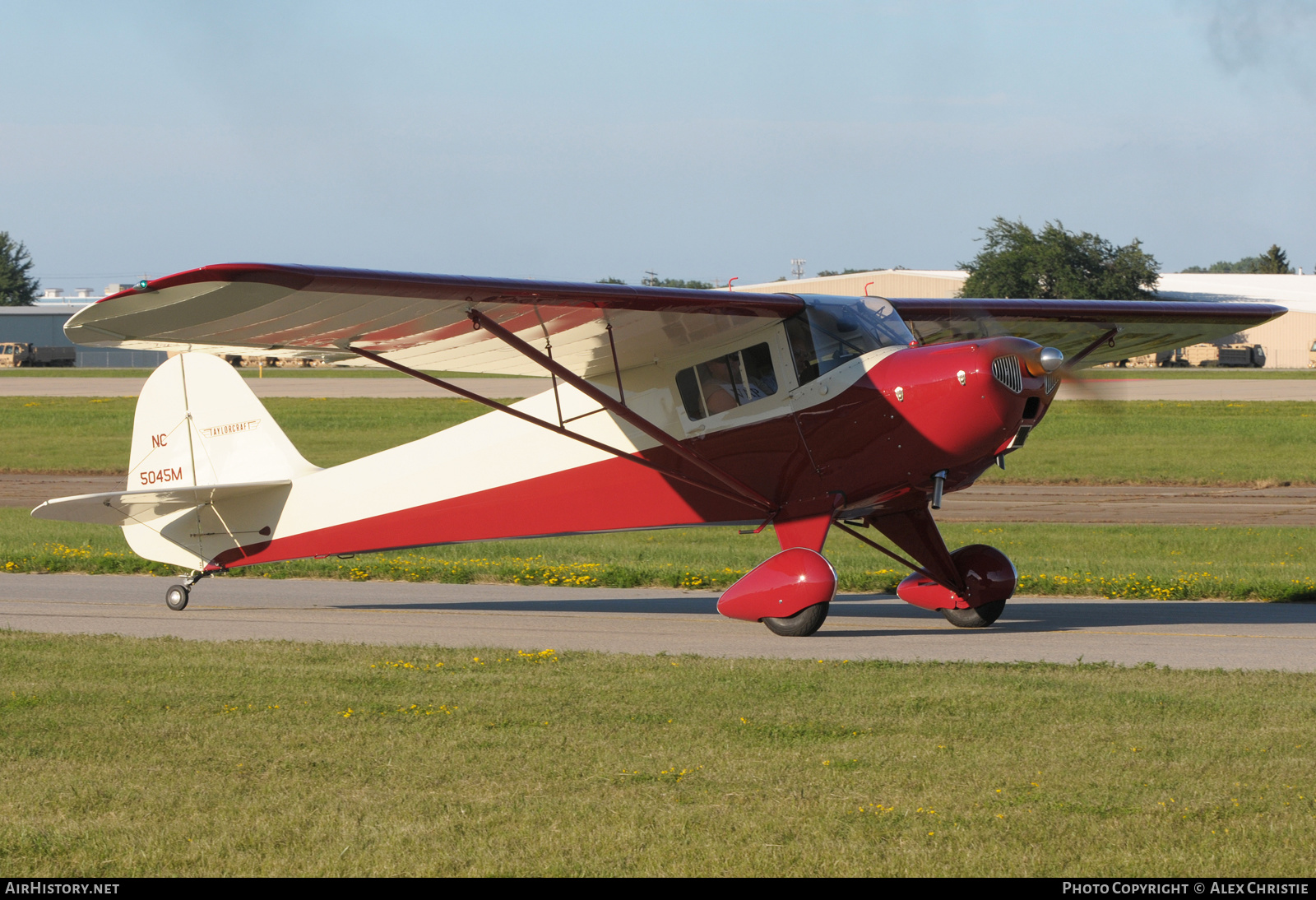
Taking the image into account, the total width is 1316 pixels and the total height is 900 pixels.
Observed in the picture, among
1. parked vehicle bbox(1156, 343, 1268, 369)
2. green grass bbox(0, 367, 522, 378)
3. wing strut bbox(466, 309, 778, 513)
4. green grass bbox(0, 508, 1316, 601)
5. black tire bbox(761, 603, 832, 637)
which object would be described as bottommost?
green grass bbox(0, 508, 1316, 601)

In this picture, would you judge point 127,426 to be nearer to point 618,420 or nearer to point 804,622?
point 618,420

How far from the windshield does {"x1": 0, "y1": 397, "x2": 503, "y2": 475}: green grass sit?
21020mm

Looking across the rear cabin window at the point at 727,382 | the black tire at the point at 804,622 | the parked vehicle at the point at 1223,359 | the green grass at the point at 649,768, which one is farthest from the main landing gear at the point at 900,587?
the parked vehicle at the point at 1223,359

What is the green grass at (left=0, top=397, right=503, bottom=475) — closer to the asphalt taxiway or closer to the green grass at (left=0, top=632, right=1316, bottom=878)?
the asphalt taxiway

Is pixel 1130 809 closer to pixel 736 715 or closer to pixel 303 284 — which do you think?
pixel 736 715

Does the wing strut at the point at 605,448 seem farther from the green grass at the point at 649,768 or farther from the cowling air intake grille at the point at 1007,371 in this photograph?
the cowling air intake grille at the point at 1007,371

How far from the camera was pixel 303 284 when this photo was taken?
26.6ft

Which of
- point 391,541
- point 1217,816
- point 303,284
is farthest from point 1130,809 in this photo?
point 391,541

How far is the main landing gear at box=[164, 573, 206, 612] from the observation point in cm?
1252

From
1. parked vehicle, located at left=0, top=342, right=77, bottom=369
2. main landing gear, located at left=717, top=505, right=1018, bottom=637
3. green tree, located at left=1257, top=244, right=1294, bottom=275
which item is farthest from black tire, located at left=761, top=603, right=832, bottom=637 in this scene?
green tree, located at left=1257, top=244, right=1294, bottom=275

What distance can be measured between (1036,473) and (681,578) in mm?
15894

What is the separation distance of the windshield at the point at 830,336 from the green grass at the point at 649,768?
2.68 meters

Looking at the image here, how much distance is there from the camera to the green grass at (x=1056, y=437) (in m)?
28.2

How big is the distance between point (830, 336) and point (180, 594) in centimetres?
691
